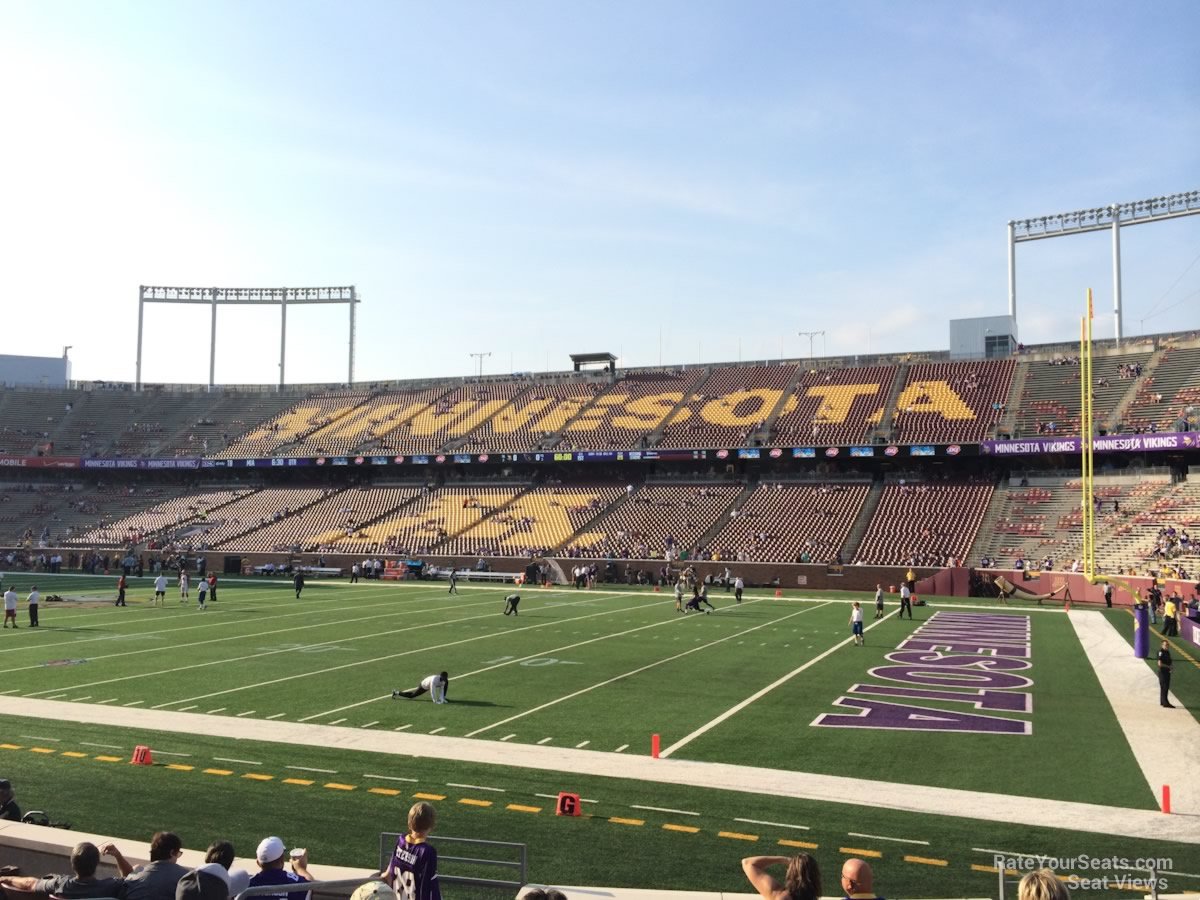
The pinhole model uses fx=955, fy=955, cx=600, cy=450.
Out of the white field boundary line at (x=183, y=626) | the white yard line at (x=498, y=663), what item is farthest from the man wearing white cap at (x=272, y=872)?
the white field boundary line at (x=183, y=626)

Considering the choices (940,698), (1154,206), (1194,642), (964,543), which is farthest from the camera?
(1154,206)

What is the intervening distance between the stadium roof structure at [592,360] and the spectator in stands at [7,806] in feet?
230

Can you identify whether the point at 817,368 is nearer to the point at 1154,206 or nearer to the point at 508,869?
the point at 1154,206

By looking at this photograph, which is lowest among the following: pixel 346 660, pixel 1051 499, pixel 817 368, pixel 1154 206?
pixel 346 660

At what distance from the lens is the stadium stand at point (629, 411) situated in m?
64.9

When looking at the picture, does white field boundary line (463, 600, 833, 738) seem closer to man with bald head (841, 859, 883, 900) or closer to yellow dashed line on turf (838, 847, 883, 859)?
yellow dashed line on turf (838, 847, 883, 859)

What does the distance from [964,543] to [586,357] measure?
126 ft

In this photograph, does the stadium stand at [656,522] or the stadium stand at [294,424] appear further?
the stadium stand at [294,424]

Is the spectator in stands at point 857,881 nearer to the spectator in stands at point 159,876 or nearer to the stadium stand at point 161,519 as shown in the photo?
the spectator in stands at point 159,876

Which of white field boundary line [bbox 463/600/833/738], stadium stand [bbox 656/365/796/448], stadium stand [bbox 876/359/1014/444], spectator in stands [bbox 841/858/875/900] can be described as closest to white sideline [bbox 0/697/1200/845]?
white field boundary line [bbox 463/600/833/738]

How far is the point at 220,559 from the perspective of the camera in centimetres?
5944

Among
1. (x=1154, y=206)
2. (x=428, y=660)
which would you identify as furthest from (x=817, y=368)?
(x=428, y=660)

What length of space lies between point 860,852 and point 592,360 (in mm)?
69998

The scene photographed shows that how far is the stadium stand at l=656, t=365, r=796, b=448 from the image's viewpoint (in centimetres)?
6281
